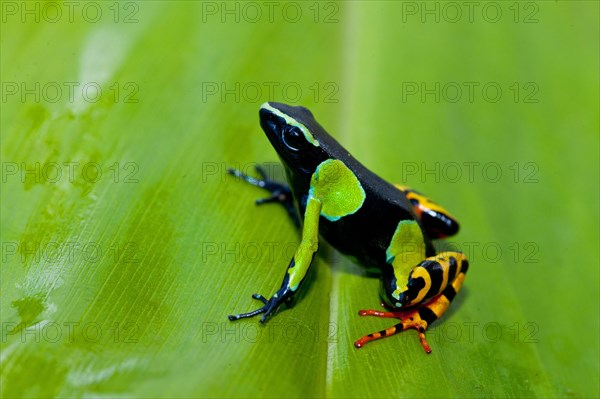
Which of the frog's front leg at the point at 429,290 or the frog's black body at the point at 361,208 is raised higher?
the frog's black body at the point at 361,208

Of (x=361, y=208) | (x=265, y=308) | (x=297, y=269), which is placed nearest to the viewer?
(x=265, y=308)

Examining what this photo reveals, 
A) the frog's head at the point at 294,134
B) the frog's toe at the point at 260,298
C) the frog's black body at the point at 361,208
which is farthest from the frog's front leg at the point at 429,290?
the frog's head at the point at 294,134

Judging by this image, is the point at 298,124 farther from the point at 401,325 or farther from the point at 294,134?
the point at 401,325

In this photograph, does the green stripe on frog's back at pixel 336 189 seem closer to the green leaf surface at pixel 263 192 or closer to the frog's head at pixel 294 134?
the frog's head at pixel 294 134

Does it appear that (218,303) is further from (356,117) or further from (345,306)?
(356,117)

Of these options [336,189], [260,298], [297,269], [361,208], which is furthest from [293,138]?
[260,298]

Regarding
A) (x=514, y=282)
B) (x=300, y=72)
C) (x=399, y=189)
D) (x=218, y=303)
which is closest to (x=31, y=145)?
(x=218, y=303)
